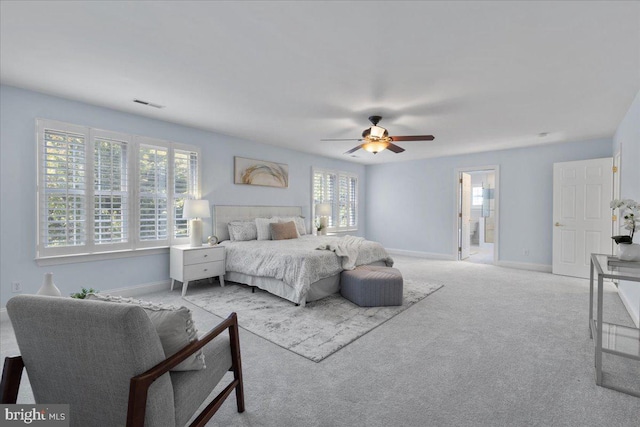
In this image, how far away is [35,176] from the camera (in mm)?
3344

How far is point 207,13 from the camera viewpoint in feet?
6.59

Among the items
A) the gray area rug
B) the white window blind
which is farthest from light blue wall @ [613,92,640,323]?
the white window blind

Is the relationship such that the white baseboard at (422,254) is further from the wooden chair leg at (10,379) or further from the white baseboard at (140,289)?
the wooden chair leg at (10,379)

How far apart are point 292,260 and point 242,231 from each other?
1.65m

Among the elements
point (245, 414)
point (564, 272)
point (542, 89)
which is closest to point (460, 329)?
point (245, 414)

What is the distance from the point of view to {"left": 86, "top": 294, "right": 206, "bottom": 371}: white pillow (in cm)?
127

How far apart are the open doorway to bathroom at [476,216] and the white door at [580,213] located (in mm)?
1585

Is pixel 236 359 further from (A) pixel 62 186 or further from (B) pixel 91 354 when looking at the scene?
(A) pixel 62 186

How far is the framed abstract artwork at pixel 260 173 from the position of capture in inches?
213

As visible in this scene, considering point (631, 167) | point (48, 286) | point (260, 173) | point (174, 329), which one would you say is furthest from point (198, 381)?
point (631, 167)

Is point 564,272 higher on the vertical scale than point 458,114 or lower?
lower

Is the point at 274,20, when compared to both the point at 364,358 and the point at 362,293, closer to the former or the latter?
the point at 364,358

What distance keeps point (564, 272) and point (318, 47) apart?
5924 millimetres

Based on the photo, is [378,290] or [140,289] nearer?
[378,290]
